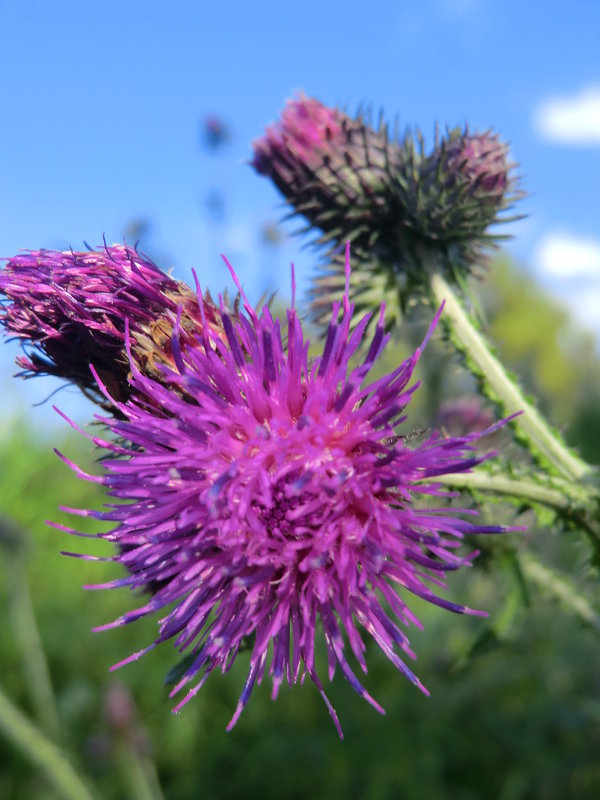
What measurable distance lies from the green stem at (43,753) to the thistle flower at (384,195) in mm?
2747

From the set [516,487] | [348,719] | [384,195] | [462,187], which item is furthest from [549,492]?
[348,719]

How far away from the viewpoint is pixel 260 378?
2.12 m

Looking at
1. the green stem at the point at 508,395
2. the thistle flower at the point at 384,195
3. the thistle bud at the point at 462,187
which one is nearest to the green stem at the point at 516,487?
the green stem at the point at 508,395

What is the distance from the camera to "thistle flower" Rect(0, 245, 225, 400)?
230 centimetres

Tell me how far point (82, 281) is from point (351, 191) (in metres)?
1.66

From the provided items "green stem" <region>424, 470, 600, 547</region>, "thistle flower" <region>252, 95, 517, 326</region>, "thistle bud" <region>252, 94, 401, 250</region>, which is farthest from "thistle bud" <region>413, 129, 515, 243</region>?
"green stem" <region>424, 470, 600, 547</region>

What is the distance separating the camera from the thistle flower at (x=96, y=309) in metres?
2.30

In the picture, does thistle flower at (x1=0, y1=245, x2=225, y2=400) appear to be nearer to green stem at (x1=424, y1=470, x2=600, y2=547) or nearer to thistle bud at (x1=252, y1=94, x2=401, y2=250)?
green stem at (x1=424, y1=470, x2=600, y2=547)

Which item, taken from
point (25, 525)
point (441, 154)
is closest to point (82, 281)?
point (441, 154)

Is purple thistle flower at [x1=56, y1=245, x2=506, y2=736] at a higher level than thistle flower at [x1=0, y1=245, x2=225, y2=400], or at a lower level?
lower

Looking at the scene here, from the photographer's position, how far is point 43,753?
4262mm

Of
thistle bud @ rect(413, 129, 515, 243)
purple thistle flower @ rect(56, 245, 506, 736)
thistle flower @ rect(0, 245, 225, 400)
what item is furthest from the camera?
thistle bud @ rect(413, 129, 515, 243)

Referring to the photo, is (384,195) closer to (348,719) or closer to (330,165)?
(330,165)

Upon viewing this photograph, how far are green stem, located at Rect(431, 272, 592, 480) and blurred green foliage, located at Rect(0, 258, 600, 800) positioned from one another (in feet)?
0.75
